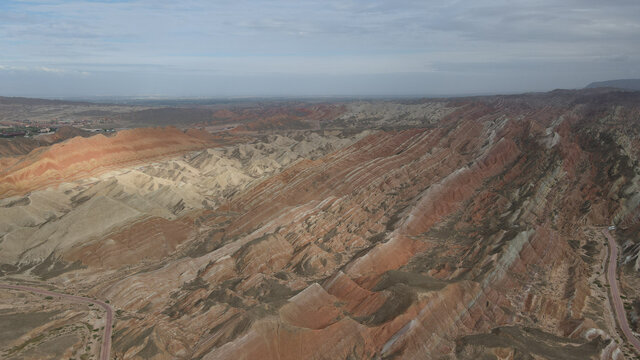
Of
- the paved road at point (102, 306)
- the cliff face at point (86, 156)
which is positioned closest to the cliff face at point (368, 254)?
the paved road at point (102, 306)

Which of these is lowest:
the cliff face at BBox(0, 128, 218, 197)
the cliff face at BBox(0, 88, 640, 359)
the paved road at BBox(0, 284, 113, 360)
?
the paved road at BBox(0, 284, 113, 360)

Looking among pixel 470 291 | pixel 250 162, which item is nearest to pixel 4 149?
pixel 250 162

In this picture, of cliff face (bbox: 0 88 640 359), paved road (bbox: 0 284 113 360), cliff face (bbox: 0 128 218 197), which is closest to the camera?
cliff face (bbox: 0 88 640 359)

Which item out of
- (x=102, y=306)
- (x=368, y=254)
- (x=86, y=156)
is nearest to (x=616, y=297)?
(x=368, y=254)

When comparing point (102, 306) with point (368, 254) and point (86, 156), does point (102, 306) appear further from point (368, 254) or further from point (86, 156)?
point (86, 156)

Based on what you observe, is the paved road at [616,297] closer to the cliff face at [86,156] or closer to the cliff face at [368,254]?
the cliff face at [368,254]

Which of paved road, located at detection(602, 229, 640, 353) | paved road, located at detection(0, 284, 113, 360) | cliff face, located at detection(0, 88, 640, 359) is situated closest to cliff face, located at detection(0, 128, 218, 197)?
cliff face, located at detection(0, 88, 640, 359)

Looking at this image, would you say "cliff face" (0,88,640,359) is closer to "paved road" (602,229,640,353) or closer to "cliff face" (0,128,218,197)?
"paved road" (602,229,640,353)
